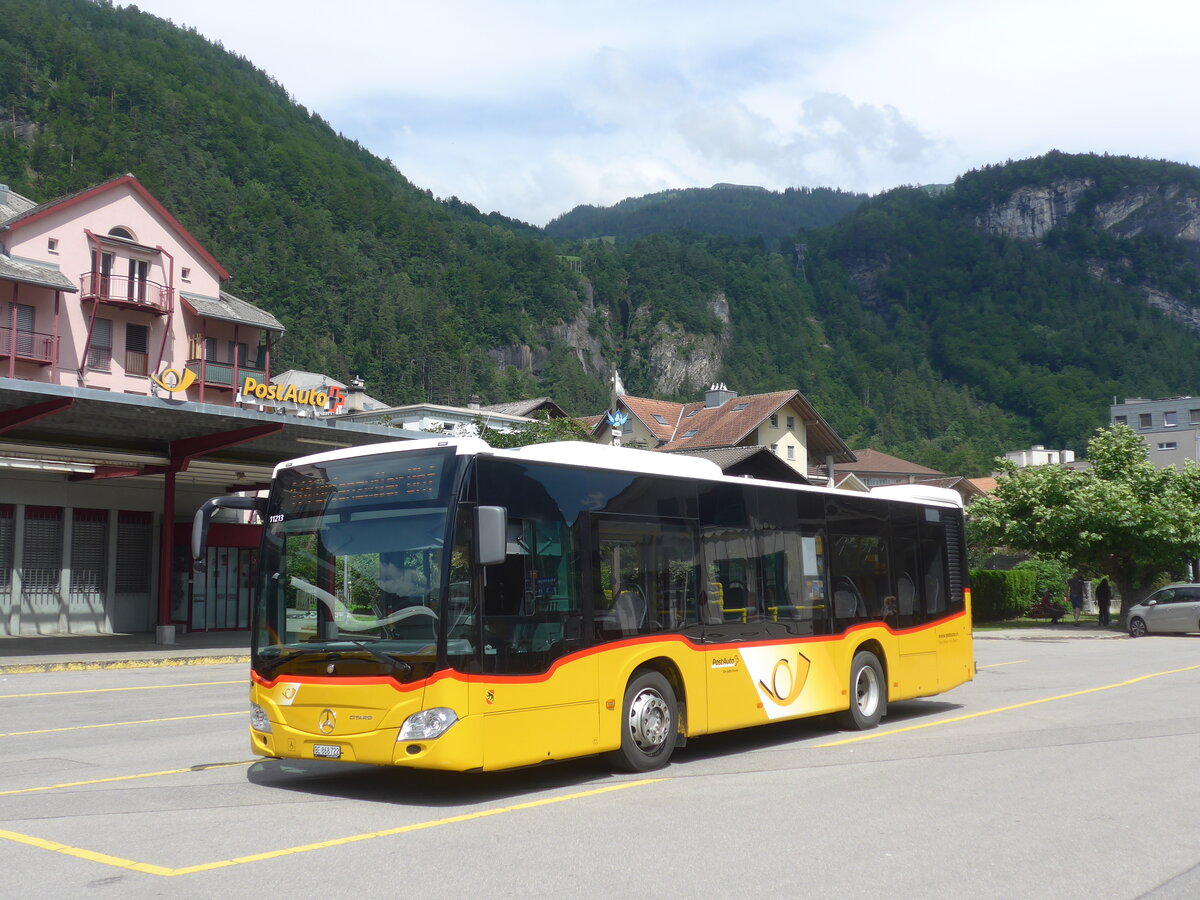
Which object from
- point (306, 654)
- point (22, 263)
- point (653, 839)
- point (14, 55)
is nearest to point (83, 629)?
point (22, 263)

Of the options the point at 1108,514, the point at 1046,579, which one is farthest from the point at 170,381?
the point at 1046,579

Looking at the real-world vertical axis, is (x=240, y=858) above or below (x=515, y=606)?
below

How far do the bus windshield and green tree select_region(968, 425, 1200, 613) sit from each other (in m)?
33.7

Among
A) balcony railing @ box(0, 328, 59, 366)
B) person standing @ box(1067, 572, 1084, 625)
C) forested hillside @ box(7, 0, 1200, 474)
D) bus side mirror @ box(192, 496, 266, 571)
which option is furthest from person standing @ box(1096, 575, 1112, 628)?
forested hillside @ box(7, 0, 1200, 474)

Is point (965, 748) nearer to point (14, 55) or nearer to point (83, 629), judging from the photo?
point (83, 629)

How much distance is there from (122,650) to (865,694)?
755 inches

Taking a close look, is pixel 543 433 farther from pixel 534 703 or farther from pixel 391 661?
pixel 391 661

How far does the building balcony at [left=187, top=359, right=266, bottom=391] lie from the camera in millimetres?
48228

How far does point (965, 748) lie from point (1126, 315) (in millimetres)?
200079

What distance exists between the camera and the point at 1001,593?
44625 mm

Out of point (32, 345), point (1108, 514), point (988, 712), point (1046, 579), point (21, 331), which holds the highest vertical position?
point (21, 331)

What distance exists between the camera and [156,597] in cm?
3334

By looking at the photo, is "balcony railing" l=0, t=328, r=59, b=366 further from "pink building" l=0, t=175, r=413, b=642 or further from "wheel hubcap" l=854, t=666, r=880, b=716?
"wheel hubcap" l=854, t=666, r=880, b=716

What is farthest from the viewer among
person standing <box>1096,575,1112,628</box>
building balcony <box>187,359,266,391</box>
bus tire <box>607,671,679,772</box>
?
building balcony <box>187,359,266,391</box>
